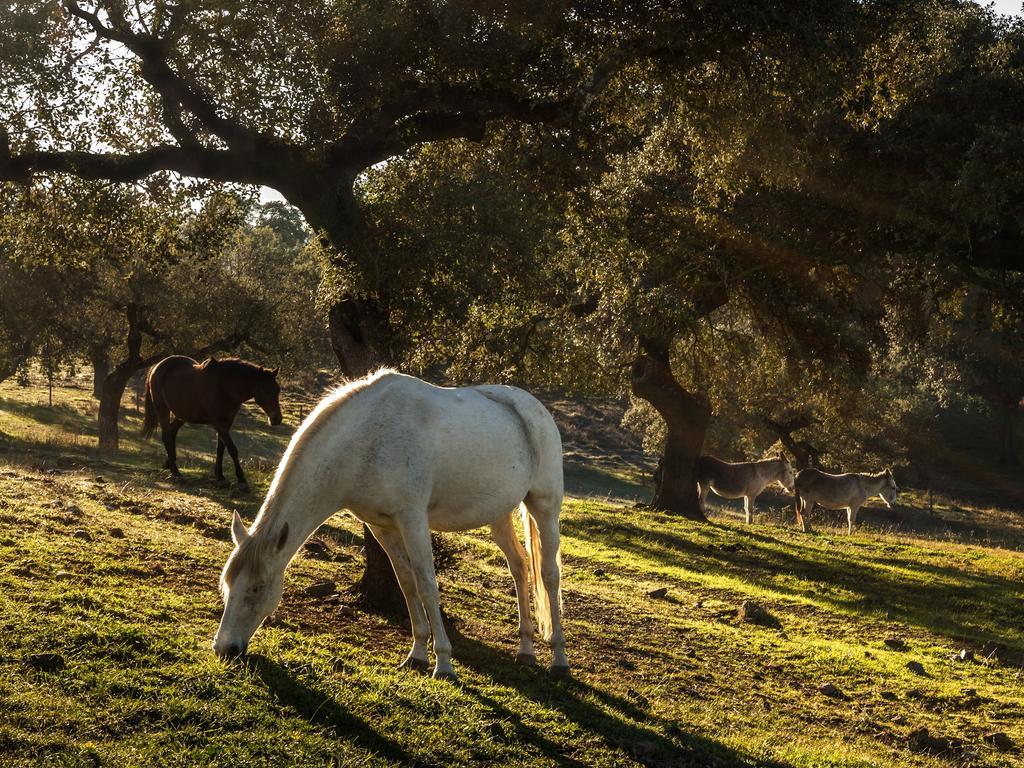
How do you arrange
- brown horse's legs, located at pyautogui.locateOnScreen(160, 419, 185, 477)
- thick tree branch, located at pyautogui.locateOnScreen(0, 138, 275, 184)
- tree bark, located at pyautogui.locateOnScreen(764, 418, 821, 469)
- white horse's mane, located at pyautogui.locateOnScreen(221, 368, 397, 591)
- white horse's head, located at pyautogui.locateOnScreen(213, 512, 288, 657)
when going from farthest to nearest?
tree bark, located at pyautogui.locateOnScreen(764, 418, 821, 469) → brown horse's legs, located at pyautogui.locateOnScreen(160, 419, 185, 477) → thick tree branch, located at pyautogui.locateOnScreen(0, 138, 275, 184) → white horse's mane, located at pyautogui.locateOnScreen(221, 368, 397, 591) → white horse's head, located at pyautogui.locateOnScreen(213, 512, 288, 657)

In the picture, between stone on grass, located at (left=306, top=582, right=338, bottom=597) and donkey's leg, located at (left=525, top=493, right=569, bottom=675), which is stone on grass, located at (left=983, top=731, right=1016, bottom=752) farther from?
stone on grass, located at (left=306, top=582, right=338, bottom=597)

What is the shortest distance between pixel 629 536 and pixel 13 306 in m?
22.3

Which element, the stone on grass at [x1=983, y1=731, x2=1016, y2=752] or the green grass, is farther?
the stone on grass at [x1=983, y1=731, x2=1016, y2=752]

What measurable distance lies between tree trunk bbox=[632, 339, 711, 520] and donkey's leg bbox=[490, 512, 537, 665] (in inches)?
713

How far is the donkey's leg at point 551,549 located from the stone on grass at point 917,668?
5.19 meters

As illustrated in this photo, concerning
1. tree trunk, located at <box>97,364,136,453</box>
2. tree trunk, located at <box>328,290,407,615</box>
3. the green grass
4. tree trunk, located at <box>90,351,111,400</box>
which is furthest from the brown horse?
tree trunk, located at <box>90,351,111,400</box>

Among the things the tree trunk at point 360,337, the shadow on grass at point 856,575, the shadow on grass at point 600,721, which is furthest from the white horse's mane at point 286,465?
the shadow on grass at point 856,575

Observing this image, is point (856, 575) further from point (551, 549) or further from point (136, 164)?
point (136, 164)

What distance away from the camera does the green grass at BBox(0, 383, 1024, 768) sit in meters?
6.96

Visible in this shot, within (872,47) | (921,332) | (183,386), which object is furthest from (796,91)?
(183,386)

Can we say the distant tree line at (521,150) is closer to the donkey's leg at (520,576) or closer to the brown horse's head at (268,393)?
the donkey's leg at (520,576)

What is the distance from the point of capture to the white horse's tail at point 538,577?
10539 millimetres

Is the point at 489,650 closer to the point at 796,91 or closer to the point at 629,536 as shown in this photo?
the point at 796,91

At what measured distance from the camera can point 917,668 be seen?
1277 centimetres
